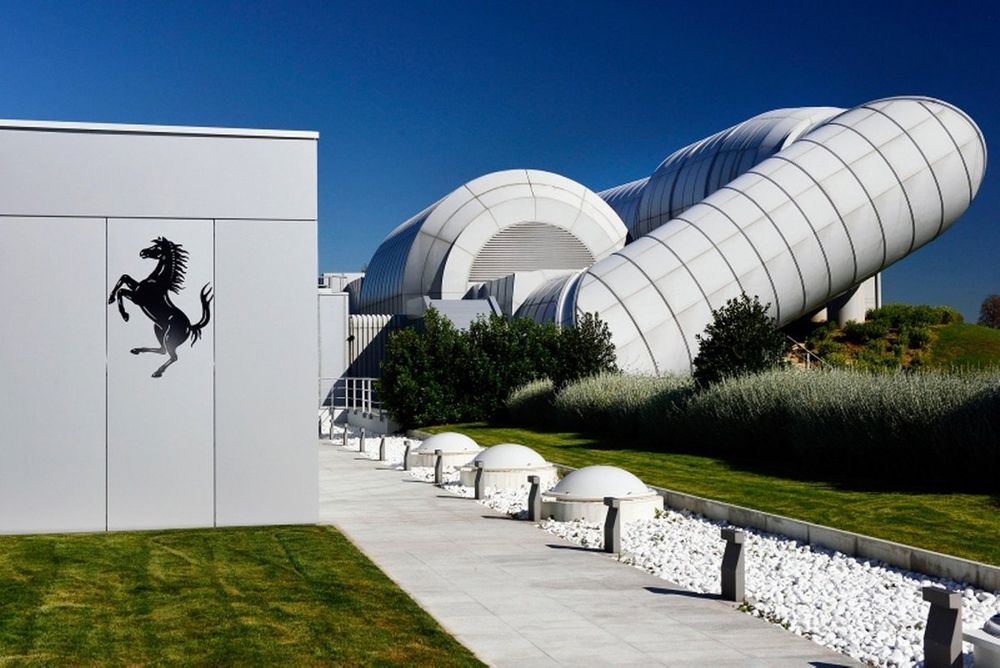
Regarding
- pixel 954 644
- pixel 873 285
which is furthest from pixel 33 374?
pixel 873 285

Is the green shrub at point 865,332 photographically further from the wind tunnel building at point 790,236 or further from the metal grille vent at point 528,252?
the metal grille vent at point 528,252

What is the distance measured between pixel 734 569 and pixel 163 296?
737 cm

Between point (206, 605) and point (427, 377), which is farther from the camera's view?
point (427, 377)

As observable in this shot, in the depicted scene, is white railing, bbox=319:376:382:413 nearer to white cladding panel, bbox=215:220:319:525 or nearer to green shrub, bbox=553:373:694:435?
green shrub, bbox=553:373:694:435

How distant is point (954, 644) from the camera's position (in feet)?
21.8

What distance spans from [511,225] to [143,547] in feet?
112

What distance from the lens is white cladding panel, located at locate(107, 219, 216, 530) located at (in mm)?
13102

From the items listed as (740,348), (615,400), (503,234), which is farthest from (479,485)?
(503,234)

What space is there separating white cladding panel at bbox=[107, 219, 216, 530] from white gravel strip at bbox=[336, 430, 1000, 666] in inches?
165

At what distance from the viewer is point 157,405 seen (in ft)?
43.3

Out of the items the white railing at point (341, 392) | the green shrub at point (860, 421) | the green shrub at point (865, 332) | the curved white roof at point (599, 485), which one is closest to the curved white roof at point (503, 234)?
the white railing at point (341, 392)

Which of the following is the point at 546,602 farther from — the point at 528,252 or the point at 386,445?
the point at 528,252

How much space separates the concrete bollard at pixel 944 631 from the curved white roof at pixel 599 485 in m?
7.16

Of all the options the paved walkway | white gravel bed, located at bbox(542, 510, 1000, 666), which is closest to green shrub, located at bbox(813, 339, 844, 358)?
the paved walkway
